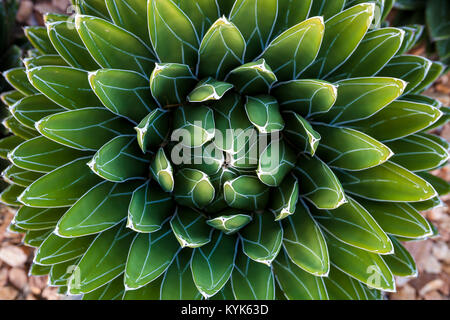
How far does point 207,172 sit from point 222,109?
0.56 ft

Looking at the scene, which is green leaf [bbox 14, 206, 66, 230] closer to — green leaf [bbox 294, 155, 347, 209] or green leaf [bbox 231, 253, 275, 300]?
green leaf [bbox 231, 253, 275, 300]

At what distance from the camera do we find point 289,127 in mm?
1100

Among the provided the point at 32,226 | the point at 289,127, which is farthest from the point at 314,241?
the point at 32,226

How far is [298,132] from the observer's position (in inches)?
42.3

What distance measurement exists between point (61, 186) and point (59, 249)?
0.19 m

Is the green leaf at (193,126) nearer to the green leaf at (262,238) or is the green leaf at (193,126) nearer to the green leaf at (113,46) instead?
the green leaf at (113,46)

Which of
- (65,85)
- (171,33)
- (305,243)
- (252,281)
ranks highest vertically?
(171,33)

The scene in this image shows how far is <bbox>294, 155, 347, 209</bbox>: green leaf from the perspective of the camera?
1013 mm

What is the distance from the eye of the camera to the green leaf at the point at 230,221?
3.31 ft

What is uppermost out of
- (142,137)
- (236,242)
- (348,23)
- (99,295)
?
(348,23)

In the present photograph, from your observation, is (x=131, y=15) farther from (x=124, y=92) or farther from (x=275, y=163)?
(x=275, y=163)

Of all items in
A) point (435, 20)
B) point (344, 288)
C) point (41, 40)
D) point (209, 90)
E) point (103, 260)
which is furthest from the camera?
point (435, 20)

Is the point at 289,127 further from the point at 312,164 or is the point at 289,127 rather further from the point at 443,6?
the point at 443,6

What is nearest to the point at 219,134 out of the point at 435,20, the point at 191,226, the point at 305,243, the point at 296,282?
the point at 191,226
